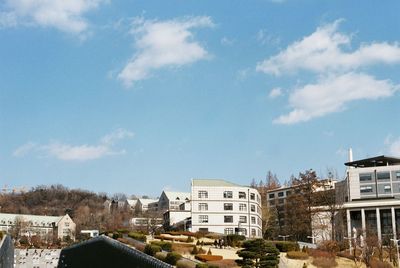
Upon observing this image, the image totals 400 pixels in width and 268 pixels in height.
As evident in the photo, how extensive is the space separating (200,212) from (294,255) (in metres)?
39.2

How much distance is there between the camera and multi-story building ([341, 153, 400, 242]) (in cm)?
8051

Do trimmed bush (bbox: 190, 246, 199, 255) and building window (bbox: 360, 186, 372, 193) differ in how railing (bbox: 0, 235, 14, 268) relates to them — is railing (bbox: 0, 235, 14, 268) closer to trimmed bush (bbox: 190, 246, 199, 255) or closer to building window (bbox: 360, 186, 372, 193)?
trimmed bush (bbox: 190, 246, 199, 255)

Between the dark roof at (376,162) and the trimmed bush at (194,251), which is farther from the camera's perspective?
the dark roof at (376,162)

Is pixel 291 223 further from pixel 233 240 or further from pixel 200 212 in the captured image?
pixel 233 240

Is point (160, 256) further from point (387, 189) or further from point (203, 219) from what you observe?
point (387, 189)

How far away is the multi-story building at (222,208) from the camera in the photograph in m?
84.2

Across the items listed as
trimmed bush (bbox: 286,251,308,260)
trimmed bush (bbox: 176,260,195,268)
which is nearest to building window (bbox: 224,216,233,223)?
trimmed bush (bbox: 286,251,308,260)

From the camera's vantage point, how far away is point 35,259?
61781 mm

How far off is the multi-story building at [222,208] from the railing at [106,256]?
110ft

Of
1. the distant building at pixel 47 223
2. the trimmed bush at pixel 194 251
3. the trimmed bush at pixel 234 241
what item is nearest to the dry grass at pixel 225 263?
the trimmed bush at pixel 194 251

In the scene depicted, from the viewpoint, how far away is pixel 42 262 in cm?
6144

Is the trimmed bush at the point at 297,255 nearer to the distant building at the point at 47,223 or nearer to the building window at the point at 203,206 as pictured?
the building window at the point at 203,206

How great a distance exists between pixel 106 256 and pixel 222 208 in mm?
48951

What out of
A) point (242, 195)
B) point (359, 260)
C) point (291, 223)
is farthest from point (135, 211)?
point (359, 260)
